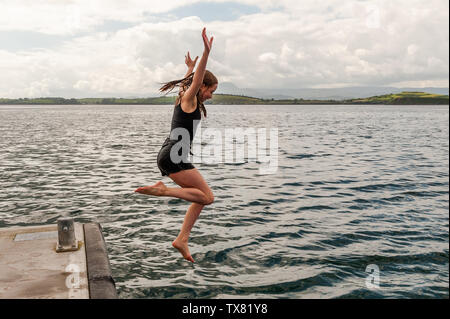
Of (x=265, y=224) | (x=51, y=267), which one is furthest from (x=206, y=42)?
(x=265, y=224)

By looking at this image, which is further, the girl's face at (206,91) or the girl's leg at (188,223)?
the girl's leg at (188,223)

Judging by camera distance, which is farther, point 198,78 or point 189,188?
point 189,188

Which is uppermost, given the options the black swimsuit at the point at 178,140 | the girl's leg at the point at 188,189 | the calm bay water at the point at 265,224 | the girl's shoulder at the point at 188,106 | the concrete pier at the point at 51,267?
the girl's shoulder at the point at 188,106

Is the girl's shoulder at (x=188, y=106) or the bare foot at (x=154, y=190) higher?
the girl's shoulder at (x=188, y=106)

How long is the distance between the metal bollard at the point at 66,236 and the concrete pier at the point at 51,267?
0.07m

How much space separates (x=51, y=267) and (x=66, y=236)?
3.41 ft

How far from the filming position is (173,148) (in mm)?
6398

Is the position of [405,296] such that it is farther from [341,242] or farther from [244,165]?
[244,165]

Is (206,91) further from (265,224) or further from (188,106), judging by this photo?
(265,224)

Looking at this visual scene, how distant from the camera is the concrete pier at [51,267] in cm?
648

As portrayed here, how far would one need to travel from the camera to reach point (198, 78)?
19.2ft

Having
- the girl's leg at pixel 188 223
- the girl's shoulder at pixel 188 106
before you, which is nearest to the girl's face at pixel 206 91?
the girl's shoulder at pixel 188 106

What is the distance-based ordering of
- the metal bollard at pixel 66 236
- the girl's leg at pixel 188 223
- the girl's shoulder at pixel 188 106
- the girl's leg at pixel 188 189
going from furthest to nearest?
the metal bollard at pixel 66 236 → the girl's leg at pixel 188 223 → the girl's leg at pixel 188 189 → the girl's shoulder at pixel 188 106

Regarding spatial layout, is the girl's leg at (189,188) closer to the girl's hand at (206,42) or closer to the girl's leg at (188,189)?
the girl's leg at (188,189)
